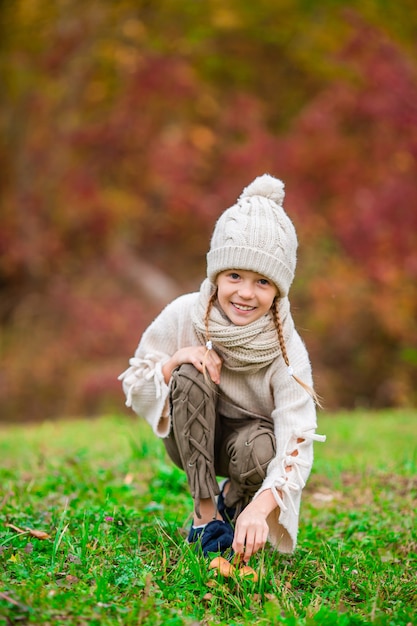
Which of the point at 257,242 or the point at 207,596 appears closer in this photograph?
the point at 207,596

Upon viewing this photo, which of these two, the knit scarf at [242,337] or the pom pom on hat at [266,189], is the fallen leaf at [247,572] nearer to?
the knit scarf at [242,337]

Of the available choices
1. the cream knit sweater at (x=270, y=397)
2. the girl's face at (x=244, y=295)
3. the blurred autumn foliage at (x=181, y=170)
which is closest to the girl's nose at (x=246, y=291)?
the girl's face at (x=244, y=295)

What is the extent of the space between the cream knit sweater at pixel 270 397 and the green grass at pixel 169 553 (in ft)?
0.64

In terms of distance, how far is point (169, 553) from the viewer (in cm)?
261

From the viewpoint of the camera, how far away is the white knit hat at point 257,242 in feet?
8.89

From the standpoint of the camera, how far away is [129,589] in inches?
88.8

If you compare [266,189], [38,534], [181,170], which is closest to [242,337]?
[266,189]

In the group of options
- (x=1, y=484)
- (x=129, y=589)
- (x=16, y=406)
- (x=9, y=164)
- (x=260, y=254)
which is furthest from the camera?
(x=9, y=164)

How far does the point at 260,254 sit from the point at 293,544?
105 cm

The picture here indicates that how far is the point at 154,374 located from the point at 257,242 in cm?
65

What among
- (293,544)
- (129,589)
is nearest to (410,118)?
(293,544)

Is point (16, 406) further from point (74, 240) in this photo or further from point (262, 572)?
point (262, 572)

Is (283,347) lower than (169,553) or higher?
higher

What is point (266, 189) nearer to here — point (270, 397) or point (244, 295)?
point (244, 295)
